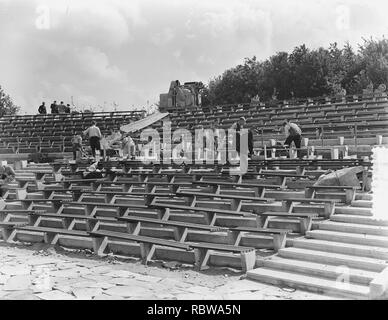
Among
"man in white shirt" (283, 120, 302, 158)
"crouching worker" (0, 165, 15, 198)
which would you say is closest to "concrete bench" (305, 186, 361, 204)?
"man in white shirt" (283, 120, 302, 158)

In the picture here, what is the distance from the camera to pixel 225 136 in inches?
617

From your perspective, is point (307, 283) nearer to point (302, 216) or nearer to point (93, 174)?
point (302, 216)

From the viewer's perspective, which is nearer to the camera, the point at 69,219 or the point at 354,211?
the point at 354,211

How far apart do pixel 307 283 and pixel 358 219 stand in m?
2.13

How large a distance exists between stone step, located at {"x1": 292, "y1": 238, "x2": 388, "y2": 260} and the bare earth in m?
1.13

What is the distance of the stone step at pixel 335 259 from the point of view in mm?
6191

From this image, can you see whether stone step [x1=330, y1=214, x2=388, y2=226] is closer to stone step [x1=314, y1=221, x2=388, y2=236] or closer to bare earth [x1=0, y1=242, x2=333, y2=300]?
stone step [x1=314, y1=221, x2=388, y2=236]

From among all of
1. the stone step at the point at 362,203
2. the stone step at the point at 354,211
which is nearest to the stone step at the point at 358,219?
the stone step at the point at 354,211

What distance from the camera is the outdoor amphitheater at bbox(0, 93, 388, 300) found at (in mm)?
6266

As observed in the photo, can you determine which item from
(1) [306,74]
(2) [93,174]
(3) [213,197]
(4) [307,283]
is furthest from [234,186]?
(1) [306,74]

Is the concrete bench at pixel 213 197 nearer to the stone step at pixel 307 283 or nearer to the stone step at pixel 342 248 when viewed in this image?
the stone step at pixel 342 248

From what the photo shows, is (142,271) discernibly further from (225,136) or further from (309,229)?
(225,136)

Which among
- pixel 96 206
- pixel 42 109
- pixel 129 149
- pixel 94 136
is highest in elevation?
pixel 42 109

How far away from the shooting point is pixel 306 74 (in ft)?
146
